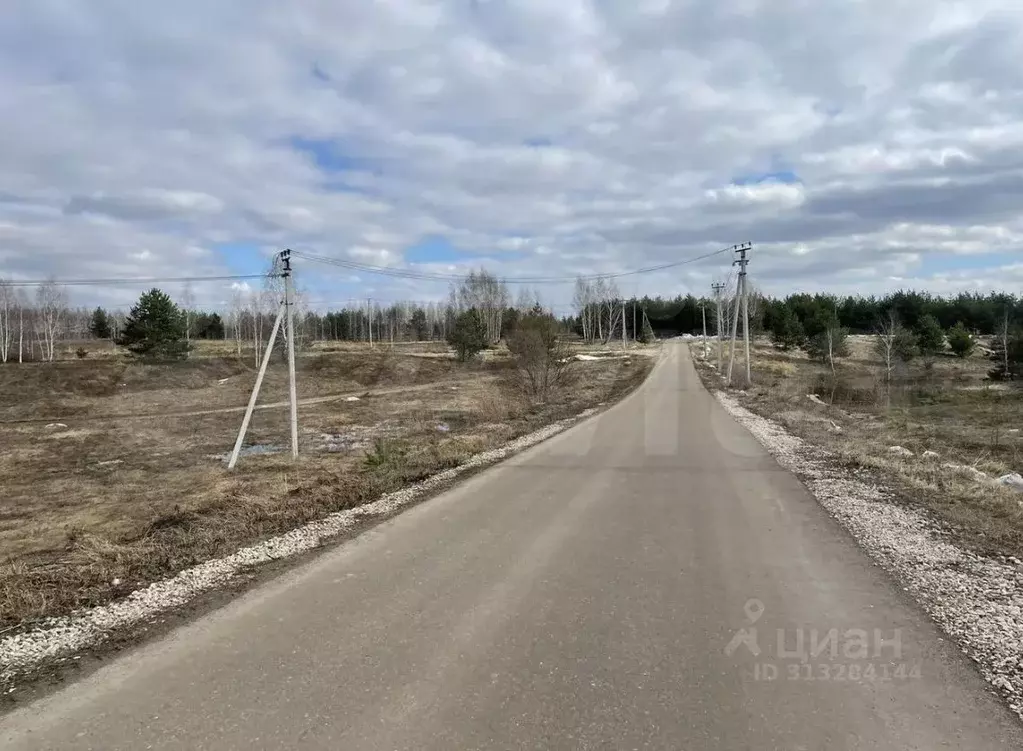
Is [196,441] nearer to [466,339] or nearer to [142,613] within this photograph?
[142,613]

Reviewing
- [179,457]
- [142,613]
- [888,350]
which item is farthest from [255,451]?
[888,350]

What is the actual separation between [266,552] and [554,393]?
76.5 feet

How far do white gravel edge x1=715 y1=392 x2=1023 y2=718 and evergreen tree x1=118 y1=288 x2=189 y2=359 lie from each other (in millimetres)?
53133

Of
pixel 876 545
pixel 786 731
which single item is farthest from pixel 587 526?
pixel 786 731

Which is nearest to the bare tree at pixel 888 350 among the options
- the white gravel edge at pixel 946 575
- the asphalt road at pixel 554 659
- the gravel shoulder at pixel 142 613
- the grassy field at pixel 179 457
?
the grassy field at pixel 179 457

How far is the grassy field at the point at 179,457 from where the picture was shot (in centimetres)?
701

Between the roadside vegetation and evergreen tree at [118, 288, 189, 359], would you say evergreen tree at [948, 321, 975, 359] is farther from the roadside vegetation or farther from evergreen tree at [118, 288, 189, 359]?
evergreen tree at [118, 288, 189, 359]

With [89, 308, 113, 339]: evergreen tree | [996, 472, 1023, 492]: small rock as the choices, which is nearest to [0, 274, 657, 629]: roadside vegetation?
[996, 472, 1023, 492]: small rock

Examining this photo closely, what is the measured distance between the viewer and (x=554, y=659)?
4316 mm

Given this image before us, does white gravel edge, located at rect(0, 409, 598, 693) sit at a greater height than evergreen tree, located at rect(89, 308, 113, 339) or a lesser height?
lesser

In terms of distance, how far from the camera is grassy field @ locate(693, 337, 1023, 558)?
8480mm

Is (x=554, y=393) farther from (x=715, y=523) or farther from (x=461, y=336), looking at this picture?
(x=461, y=336)

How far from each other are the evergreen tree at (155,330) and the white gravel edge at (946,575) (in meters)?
53.1

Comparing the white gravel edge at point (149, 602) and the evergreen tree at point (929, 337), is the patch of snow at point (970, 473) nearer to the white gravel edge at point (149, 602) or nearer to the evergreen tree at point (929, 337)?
the white gravel edge at point (149, 602)
